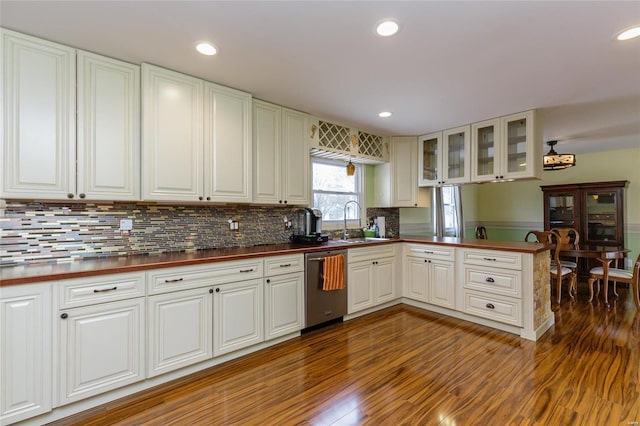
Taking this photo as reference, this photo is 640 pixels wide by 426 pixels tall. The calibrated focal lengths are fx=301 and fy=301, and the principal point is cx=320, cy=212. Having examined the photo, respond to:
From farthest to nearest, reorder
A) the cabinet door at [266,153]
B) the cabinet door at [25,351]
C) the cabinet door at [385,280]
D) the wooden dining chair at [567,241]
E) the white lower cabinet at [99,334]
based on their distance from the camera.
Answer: the wooden dining chair at [567,241], the cabinet door at [385,280], the cabinet door at [266,153], the white lower cabinet at [99,334], the cabinet door at [25,351]

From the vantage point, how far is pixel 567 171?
5910 millimetres

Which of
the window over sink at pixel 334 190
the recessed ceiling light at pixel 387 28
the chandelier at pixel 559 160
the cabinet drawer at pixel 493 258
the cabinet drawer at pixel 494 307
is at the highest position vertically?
the recessed ceiling light at pixel 387 28

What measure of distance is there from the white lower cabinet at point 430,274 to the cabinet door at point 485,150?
103cm

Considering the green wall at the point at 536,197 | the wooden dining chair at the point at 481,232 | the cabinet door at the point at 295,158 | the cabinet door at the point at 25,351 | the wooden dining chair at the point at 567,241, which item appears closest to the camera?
the cabinet door at the point at 25,351

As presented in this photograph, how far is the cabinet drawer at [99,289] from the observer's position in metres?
1.77

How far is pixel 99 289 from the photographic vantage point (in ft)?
6.13

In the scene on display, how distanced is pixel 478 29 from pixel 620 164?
18.5 feet

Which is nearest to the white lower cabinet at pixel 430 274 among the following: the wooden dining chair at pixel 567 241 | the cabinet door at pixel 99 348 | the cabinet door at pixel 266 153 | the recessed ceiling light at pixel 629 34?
the wooden dining chair at pixel 567 241

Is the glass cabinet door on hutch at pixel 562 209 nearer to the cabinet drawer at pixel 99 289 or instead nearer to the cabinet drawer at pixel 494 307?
the cabinet drawer at pixel 494 307

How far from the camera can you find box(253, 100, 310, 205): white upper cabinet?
296 cm

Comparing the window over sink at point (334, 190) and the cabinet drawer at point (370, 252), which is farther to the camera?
the window over sink at point (334, 190)

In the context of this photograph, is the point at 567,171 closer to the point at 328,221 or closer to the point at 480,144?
the point at 480,144

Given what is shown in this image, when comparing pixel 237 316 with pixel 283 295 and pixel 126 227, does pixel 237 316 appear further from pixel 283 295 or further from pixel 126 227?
pixel 126 227

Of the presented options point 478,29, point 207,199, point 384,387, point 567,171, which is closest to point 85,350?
point 207,199
